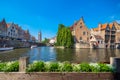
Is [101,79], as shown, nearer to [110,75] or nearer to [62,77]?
[110,75]

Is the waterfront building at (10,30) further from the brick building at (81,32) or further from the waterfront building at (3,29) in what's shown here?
the brick building at (81,32)

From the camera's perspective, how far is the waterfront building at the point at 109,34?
9200 cm

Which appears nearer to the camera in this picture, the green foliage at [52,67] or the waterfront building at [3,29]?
the green foliage at [52,67]

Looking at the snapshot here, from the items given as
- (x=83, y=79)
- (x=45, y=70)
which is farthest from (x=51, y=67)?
(x=83, y=79)

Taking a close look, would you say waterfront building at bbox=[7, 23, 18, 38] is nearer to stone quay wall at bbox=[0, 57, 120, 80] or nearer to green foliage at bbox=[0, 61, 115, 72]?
green foliage at bbox=[0, 61, 115, 72]

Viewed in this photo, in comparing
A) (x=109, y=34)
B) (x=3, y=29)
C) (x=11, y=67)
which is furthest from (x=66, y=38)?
(x=11, y=67)

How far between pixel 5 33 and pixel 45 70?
92.6 metres

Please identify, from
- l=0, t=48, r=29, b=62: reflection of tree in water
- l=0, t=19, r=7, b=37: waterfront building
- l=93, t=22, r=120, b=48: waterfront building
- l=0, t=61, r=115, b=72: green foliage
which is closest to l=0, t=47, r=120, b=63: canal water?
l=0, t=48, r=29, b=62: reflection of tree in water

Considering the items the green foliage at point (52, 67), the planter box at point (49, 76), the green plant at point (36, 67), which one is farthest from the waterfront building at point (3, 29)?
the green foliage at point (52, 67)

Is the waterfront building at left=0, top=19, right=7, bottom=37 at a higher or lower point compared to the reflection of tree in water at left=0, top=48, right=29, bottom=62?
higher

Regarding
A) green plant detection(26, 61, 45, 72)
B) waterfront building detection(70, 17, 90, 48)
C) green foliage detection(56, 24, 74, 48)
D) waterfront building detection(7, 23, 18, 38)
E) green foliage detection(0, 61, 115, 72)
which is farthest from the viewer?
waterfront building detection(7, 23, 18, 38)

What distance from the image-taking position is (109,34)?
9419cm

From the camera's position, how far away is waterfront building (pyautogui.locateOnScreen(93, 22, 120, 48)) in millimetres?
92000

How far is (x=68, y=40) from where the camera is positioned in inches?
3184
